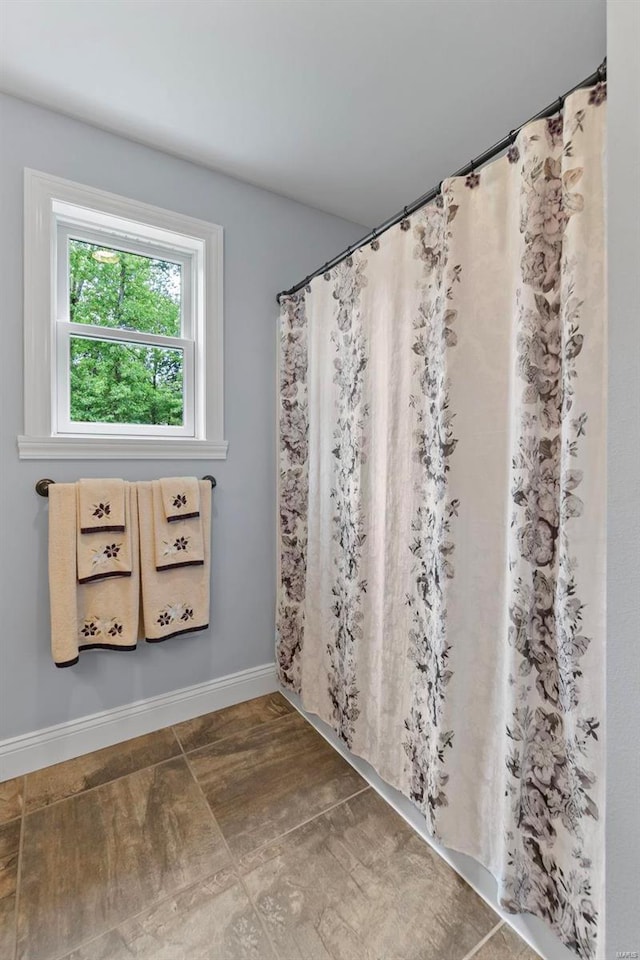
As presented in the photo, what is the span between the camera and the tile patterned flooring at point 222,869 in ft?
3.32

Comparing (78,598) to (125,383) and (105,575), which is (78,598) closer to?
(105,575)

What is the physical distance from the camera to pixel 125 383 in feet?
5.90

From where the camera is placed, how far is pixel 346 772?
5.09 ft

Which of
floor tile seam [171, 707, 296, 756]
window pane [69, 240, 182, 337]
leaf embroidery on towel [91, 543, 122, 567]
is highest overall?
window pane [69, 240, 182, 337]

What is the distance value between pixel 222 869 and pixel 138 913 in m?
0.22

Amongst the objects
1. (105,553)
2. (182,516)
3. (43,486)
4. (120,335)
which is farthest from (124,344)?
(105,553)

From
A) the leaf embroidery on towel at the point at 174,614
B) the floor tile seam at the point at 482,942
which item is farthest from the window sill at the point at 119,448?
the floor tile seam at the point at 482,942

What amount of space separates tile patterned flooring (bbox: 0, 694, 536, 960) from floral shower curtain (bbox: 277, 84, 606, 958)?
17 centimetres

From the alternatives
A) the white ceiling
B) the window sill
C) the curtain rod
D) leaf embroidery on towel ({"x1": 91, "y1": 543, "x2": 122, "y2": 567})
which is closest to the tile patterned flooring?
leaf embroidery on towel ({"x1": 91, "y1": 543, "x2": 122, "y2": 567})

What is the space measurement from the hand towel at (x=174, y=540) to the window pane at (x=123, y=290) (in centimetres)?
73

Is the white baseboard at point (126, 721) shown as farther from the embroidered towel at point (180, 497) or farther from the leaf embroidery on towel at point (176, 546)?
the embroidered towel at point (180, 497)

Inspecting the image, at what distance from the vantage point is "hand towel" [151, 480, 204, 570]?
67.4 inches

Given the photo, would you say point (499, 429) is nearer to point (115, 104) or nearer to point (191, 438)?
point (191, 438)

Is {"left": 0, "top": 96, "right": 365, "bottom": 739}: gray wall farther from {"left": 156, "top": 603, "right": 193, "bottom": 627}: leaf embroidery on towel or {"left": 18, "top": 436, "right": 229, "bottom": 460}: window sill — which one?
{"left": 156, "top": 603, "right": 193, "bottom": 627}: leaf embroidery on towel
